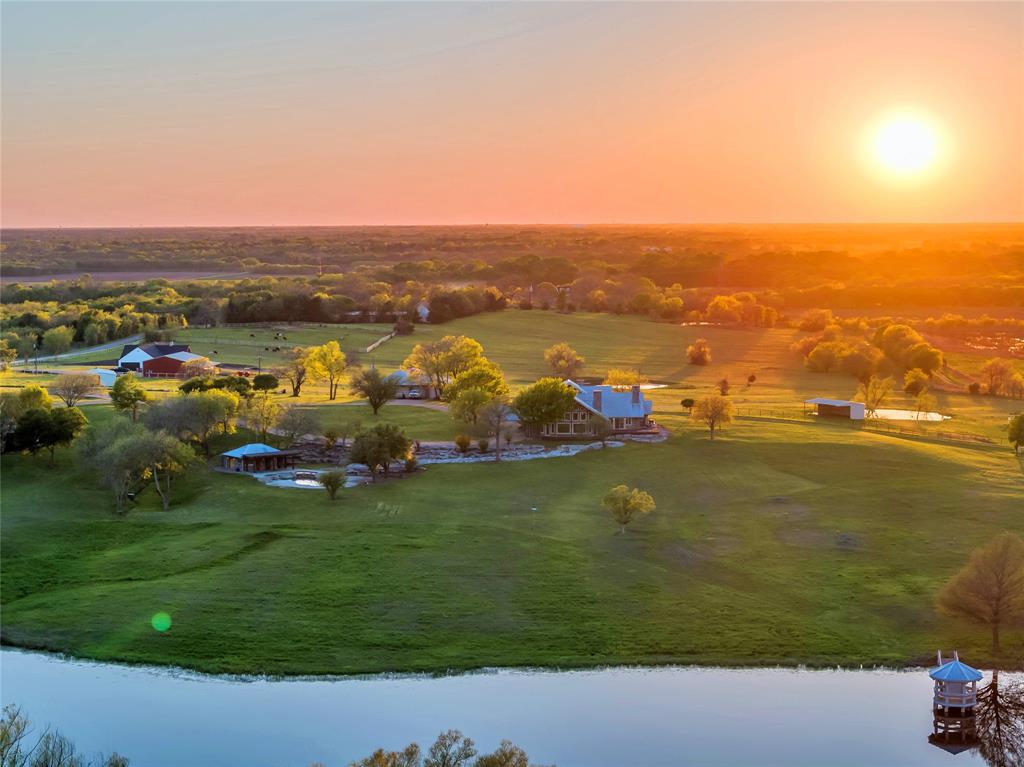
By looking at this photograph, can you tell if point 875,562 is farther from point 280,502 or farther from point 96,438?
point 96,438

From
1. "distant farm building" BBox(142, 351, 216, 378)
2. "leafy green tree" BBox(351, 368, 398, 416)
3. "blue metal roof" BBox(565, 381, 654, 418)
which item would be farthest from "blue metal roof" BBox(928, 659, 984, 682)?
"distant farm building" BBox(142, 351, 216, 378)

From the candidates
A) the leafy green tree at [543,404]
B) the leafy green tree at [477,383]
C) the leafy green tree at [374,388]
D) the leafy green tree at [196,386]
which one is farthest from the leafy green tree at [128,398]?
the leafy green tree at [543,404]

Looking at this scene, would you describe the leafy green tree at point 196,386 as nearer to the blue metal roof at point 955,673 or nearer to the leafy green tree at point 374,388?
the leafy green tree at point 374,388

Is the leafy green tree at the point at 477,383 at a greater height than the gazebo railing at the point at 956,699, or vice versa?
the leafy green tree at the point at 477,383

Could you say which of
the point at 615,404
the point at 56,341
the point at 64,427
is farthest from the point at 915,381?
the point at 56,341

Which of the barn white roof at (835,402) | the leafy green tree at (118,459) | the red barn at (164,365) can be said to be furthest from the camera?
the red barn at (164,365)

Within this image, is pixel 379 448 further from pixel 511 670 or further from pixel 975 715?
pixel 975 715
